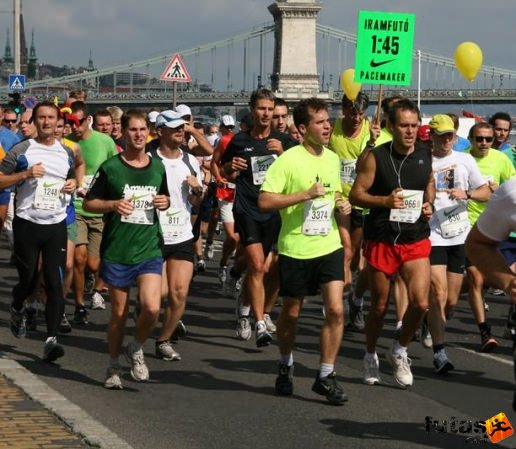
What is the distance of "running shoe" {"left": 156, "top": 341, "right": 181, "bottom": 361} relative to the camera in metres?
9.86

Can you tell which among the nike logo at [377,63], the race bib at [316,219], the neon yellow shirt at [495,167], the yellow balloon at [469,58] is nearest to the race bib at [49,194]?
the race bib at [316,219]

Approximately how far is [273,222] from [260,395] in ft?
9.15

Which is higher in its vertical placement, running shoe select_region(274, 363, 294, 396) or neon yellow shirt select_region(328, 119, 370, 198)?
neon yellow shirt select_region(328, 119, 370, 198)

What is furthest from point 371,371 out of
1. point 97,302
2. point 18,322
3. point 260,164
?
point 97,302

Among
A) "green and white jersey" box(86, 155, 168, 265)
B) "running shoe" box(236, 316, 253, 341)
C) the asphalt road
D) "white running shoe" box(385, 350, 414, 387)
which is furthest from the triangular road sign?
"white running shoe" box(385, 350, 414, 387)

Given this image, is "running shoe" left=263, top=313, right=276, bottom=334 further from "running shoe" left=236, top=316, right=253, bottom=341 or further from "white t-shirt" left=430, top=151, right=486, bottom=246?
"white t-shirt" left=430, top=151, right=486, bottom=246

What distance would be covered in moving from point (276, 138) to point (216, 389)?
9.86 feet

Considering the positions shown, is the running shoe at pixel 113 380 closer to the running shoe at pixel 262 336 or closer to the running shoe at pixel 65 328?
the running shoe at pixel 262 336

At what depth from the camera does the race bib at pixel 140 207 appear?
28.8ft

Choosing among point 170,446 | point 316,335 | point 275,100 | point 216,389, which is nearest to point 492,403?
point 216,389

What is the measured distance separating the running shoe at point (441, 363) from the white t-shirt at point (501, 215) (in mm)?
4557

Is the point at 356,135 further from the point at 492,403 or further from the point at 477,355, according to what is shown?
the point at 492,403

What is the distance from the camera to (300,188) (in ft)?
28.1

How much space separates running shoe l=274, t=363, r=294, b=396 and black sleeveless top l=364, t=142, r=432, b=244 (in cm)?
106
